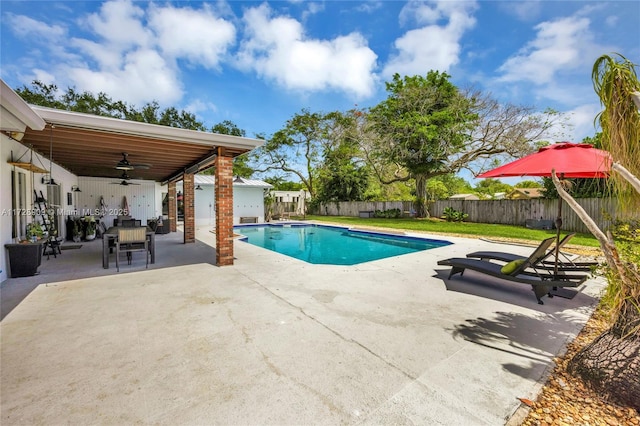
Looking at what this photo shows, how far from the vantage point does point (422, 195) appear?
20438 millimetres

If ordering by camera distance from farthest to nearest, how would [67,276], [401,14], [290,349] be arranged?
[401,14], [67,276], [290,349]

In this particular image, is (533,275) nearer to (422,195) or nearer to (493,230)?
(493,230)

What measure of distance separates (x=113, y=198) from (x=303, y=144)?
57.4 ft

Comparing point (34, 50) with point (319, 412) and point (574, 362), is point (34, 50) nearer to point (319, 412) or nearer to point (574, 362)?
point (319, 412)

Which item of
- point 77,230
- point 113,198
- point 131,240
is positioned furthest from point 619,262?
point 113,198

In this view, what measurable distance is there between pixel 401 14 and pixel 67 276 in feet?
44.3

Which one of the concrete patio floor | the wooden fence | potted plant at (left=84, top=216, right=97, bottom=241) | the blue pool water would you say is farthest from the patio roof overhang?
the wooden fence

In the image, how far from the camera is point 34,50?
51.3ft

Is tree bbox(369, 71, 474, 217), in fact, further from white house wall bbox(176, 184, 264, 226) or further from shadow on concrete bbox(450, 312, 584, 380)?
shadow on concrete bbox(450, 312, 584, 380)

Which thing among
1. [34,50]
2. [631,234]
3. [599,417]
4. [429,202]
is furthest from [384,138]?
[34,50]

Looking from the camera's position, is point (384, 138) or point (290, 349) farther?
point (384, 138)

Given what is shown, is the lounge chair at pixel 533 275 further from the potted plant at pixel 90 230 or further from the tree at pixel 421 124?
the tree at pixel 421 124

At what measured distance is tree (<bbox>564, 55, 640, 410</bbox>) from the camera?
2.10m

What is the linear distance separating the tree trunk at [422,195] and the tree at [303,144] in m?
8.32
